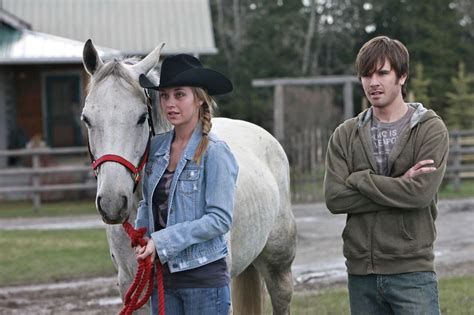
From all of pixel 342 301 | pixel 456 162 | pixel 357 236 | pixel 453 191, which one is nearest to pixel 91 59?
pixel 357 236

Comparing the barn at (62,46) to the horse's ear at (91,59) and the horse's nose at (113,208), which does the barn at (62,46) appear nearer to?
the horse's ear at (91,59)

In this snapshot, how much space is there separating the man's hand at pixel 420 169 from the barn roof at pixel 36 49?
13.7 meters

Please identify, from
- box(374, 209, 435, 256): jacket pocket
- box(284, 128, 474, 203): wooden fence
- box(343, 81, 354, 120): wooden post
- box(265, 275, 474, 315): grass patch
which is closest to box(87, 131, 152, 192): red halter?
box(374, 209, 435, 256): jacket pocket

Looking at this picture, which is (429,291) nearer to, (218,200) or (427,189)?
(427,189)

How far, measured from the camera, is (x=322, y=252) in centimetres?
1039

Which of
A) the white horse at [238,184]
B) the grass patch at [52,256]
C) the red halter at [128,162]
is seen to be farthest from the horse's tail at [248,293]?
the grass patch at [52,256]

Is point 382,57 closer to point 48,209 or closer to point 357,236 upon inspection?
point 357,236

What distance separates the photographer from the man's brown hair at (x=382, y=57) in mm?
3520

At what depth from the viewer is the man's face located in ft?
11.6

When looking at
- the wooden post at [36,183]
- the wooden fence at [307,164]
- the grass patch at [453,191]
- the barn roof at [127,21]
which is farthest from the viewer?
the barn roof at [127,21]

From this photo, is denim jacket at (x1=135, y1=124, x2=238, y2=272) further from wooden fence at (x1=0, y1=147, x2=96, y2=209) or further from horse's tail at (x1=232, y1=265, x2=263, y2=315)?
wooden fence at (x1=0, y1=147, x2=96, y2=209)

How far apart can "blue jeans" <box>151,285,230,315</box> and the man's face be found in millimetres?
1055

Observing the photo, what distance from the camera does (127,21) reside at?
73.3 ft

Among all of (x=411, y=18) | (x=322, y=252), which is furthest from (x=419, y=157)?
(x=411, y=18)
